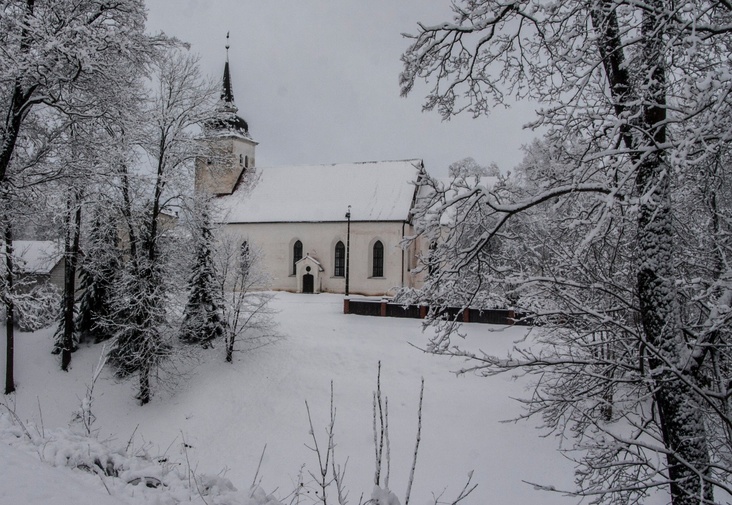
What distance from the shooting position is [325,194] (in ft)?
111

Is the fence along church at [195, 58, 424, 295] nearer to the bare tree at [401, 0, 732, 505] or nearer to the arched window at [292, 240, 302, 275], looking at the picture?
the arched window at [292, 240, 302, 275]

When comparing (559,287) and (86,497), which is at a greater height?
(559,287)

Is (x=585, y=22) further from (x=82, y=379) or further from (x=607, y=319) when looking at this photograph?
(x=82, y=379)

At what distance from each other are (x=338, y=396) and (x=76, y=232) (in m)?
10.5

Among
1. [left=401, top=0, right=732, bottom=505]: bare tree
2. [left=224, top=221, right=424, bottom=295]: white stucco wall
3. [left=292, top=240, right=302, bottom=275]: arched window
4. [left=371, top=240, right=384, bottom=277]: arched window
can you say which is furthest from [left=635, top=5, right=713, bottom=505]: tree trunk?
[left=292, top=240, right=302, bottom=275]: arched window

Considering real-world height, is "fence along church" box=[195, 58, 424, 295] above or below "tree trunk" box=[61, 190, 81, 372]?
above

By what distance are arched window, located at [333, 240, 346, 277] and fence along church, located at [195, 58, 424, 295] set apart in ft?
0.20

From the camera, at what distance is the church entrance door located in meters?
32.6

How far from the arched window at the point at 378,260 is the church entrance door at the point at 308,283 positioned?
→ 12.8 feet

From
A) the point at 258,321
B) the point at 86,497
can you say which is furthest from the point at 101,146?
the point at 258,321

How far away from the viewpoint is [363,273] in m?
31.8

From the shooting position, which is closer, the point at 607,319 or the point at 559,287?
the point at 607,319

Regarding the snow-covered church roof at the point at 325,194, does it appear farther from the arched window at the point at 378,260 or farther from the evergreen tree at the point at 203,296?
the evergreen tree at the point at 203,296

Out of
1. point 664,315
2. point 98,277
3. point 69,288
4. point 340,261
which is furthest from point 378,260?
point 664,315
